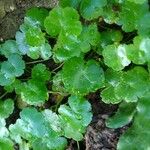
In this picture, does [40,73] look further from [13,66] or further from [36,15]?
[36,15]

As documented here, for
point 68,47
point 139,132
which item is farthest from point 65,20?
point 139,132

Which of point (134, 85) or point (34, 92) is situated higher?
point (34, 92)

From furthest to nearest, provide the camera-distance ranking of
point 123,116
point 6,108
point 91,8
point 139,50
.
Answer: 1. point 6,108
2. point 123,116
3. point 91,8
4. point 139,50

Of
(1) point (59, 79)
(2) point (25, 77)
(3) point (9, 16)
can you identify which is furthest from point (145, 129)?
(3) point (9, 16)

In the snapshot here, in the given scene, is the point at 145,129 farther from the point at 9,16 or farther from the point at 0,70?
the point at 9,16

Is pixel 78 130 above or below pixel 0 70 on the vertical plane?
below
